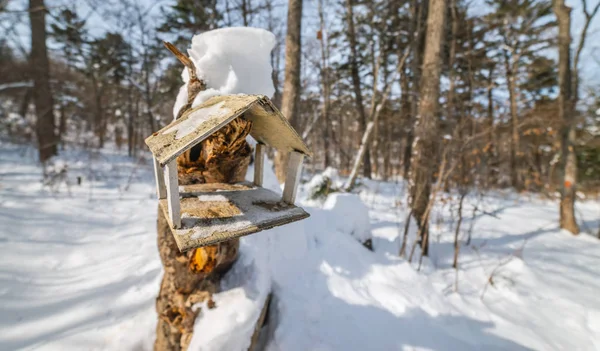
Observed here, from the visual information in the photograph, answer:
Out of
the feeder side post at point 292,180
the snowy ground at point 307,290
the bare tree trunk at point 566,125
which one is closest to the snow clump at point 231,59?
the feeder side post at point 292,180

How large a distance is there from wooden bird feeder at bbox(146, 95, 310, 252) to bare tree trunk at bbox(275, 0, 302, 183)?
101 inches

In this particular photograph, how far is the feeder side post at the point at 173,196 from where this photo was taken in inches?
33.3

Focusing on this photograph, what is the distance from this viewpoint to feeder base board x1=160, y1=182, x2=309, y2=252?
82 cm

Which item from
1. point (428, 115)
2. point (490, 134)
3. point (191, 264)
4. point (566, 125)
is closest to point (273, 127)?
point (191, 264)

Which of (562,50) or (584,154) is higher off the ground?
(562,50)

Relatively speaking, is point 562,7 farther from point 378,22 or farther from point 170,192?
point 170,192

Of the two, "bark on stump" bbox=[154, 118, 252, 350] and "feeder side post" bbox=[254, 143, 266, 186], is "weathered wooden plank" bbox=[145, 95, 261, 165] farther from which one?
"feeder side post" bbox=[254, 143, 266, 186]

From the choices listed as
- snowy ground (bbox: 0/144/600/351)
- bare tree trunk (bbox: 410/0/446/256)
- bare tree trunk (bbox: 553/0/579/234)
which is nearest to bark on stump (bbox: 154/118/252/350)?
snowy ground (bbox: 0/144/600/351)

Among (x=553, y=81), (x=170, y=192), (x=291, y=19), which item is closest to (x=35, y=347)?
(x=170, y=192)

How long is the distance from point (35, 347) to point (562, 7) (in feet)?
29.3

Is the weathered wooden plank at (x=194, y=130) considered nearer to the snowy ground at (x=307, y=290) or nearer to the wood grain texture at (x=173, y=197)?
the wood grain texture at (x=173, y=197)

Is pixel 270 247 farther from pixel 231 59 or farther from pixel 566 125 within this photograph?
pixel 566 125

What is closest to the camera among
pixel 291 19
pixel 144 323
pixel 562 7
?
pixel 144 323

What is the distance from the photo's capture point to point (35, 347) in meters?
1.59
